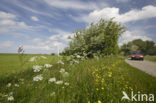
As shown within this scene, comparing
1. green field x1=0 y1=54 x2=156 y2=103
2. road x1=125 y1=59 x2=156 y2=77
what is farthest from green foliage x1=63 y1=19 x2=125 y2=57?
green field x1=0 y1=54 x2=156 y2=103

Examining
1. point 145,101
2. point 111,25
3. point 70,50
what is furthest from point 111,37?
point 145,101

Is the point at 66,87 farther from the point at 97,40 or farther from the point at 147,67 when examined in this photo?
the point at 147,67

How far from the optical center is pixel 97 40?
9992mm

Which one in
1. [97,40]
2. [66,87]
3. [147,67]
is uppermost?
[97,40]

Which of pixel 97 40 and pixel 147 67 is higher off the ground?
pixel 97 40

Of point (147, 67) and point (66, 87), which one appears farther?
point (147, 67)

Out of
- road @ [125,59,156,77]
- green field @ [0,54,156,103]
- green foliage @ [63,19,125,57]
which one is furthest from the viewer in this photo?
green foliage @ [63,19,125,57]

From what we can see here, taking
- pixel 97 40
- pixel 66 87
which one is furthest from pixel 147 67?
pixel 66 87

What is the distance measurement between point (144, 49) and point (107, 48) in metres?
67.7

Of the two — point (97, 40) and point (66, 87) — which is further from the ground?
point (97, 40)

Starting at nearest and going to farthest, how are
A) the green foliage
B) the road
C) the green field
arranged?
the green field
the road
the green foliage

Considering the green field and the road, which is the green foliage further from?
the green field

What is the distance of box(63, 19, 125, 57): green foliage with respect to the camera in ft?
31.8

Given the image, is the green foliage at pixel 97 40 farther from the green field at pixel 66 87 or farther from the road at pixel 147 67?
the green field at pixel 66 87
